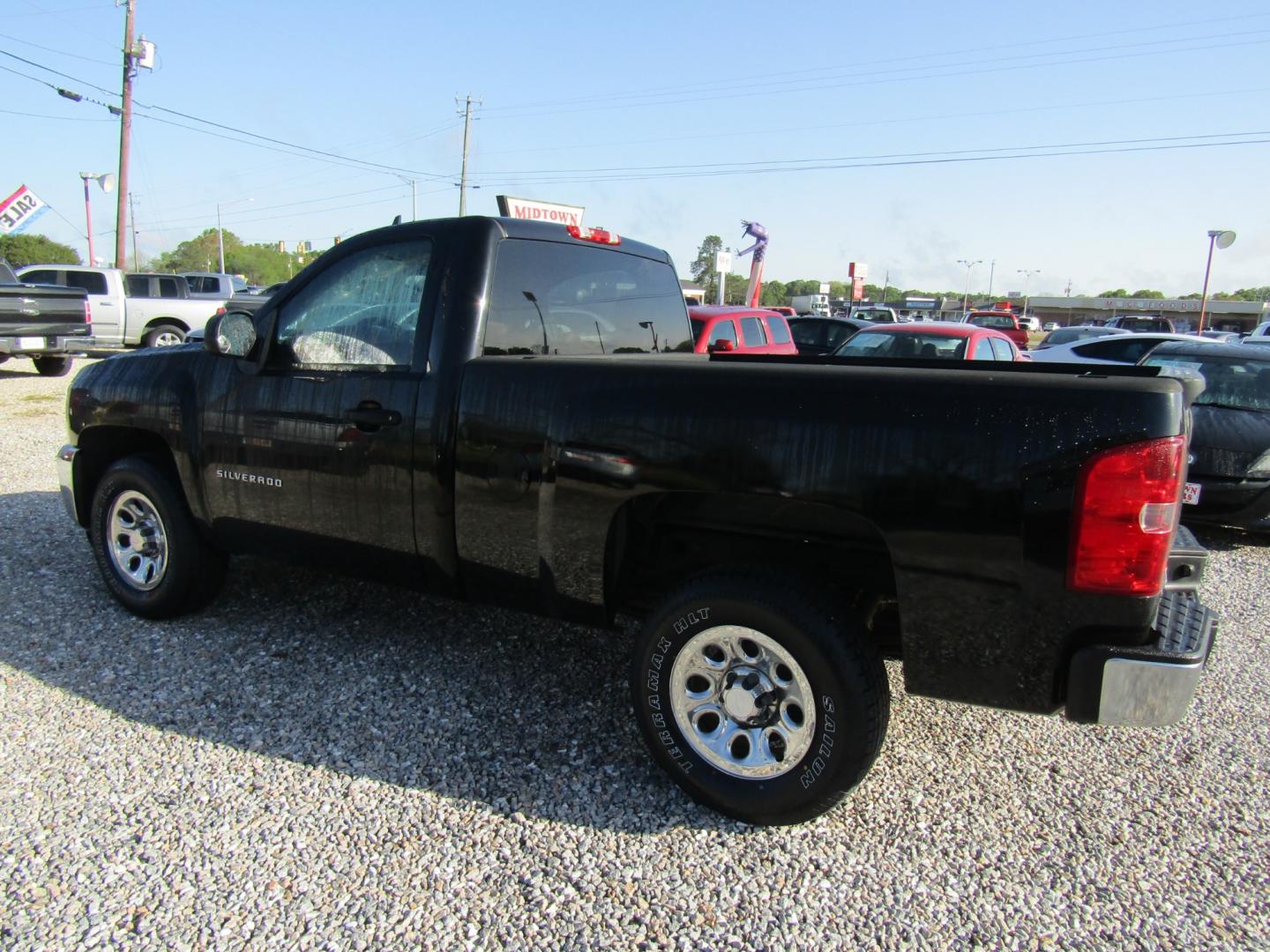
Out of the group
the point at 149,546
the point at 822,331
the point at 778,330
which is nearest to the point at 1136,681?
the point at 149,546

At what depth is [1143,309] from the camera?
91812mm

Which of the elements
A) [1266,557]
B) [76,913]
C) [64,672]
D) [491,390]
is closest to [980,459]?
[491,390]

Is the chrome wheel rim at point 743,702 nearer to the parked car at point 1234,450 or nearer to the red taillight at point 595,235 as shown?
the red taillight at point 595,235

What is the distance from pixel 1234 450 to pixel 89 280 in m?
19.8

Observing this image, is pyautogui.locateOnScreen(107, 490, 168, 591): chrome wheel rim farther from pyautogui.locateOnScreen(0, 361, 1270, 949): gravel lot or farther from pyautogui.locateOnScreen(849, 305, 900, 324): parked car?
pyautogui.locateOnScreen(849, 305, 900, 324): parked car

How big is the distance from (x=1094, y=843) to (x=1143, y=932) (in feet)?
1.33

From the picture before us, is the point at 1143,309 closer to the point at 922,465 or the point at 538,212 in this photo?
the point at 538,212

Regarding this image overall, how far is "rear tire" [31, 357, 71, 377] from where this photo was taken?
53.6 feet

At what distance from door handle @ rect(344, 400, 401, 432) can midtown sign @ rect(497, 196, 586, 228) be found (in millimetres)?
1059

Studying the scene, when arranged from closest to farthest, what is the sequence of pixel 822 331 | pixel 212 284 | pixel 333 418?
1. pixel 333 418
2. pixel 822 331
3. pixel 212 284

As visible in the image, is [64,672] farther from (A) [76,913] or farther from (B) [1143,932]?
(B) [1143,932]

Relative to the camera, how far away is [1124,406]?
2162mm

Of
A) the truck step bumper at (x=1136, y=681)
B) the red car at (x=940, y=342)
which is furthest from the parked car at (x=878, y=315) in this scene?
the truck step bumper at (x=1136, y=681)

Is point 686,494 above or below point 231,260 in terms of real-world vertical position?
below
